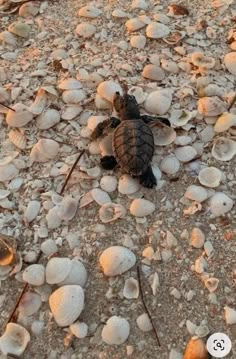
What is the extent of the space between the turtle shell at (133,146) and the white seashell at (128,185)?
31mm

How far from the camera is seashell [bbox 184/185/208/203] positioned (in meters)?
1.58

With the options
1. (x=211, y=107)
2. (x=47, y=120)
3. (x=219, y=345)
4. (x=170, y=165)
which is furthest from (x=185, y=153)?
(x=219, y=345)

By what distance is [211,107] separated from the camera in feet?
5.63

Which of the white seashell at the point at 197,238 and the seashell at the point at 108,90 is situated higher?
the seashell at the point at 108,90

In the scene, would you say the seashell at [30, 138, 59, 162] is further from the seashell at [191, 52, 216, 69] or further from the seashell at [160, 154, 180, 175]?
the seashell at [191, 52, 216, 69]

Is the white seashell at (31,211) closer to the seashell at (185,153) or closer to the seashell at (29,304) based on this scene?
the seashell at (29,304)

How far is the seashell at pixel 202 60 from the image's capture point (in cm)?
183

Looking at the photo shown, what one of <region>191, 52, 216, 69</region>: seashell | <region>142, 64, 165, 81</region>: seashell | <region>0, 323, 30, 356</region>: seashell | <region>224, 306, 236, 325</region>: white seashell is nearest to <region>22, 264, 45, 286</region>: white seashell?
<region>0, 323, 30, 356</region>: seashell

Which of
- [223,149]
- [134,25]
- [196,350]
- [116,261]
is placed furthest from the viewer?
[134,25]

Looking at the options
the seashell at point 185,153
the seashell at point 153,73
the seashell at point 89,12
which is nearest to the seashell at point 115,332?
the seashell at point 185,153

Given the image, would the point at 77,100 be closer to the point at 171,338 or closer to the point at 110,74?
the point at 110,74

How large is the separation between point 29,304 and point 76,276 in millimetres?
130

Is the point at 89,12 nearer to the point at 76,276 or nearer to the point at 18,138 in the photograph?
A: the point at 18,138

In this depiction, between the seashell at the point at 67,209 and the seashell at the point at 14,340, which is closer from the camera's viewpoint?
the seashell at the point at 14,340
